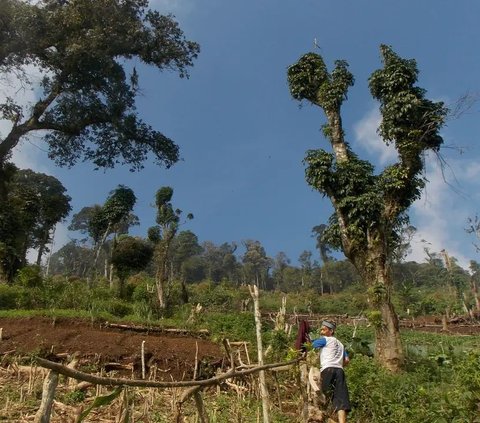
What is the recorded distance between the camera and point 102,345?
1052 cm

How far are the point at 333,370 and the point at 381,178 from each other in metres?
7.73

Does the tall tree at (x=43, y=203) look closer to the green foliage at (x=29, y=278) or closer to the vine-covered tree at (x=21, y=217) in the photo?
the vine-covered tree at (x=21, y=217)

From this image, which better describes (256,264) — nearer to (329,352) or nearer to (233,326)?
(233,326)

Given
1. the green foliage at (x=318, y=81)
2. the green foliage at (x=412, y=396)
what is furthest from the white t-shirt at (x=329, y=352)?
the green foliage at (x=318, y=81)

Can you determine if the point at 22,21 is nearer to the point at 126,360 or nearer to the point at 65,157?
the point at 65,157

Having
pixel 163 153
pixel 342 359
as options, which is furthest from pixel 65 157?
pixel 342 359

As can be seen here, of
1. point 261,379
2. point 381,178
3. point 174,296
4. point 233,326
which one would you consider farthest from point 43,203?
point 261,379

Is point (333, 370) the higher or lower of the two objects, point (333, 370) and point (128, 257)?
the lower

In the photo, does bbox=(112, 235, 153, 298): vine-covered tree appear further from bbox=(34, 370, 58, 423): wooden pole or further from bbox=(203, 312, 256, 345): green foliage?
bbox=(34, 370, 58, 423): wooden pole

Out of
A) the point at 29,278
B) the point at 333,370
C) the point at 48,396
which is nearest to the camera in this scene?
the point at 48,396

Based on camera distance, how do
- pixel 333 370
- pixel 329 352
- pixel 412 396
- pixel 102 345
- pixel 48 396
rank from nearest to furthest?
pixel 48 396 → pixel 333 370 → pixel 329 352 → pixel 412 396 → pixel 102 345

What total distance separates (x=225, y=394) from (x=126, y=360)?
2.63 m

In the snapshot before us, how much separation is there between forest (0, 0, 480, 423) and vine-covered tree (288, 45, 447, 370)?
0.04 meters

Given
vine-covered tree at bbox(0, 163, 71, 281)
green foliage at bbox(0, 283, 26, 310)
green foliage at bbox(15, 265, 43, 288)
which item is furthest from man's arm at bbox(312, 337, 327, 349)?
vine-covered tree at bbox(0, 163, 71, 281)
